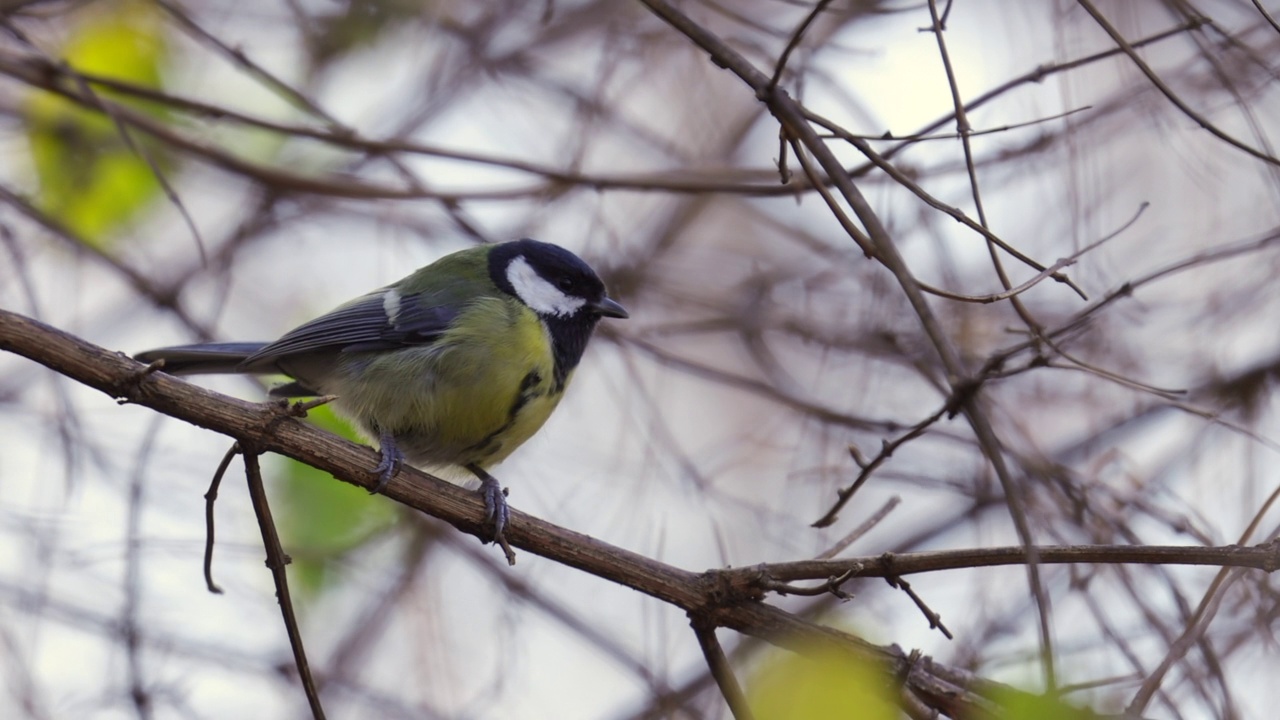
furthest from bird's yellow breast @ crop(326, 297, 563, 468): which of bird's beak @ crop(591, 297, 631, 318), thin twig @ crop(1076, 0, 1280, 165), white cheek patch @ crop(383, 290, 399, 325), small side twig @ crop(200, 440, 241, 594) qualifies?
thin twig @ crop(1076, 0, 1280, 165)

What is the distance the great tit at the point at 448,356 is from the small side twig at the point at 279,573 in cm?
90

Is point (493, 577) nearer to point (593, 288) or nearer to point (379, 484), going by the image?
point (593, 288)

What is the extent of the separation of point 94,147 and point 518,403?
185cm

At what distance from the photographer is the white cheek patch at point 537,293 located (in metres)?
3.60

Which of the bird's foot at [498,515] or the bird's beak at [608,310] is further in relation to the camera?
the bird's beak at [608,310]

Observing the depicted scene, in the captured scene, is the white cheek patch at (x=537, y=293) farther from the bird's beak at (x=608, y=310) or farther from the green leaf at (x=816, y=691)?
the green leaf at (x=816, y=691)

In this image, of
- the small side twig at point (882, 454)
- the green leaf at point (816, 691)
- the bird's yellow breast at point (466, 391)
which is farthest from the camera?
the bird's yellow breast at point (466, 391)

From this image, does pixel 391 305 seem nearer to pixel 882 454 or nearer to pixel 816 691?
pixel 882 454

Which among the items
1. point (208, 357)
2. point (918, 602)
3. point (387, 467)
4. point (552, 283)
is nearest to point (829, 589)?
point (918, 602)

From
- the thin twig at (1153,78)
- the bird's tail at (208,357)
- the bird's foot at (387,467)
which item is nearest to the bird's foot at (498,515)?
the bird's foot at (387,467)

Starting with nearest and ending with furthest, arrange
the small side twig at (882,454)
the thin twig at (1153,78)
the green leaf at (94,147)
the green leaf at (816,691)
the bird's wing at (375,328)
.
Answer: the green leaf at (816,691), the thin twig at (1153,78), the small side twig at (882,454), the bird's wing at (375,328), the green leaf at (94,147)

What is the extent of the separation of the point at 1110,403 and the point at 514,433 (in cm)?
250

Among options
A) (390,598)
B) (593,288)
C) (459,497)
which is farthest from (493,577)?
(459,497)

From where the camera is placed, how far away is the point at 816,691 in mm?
1536
